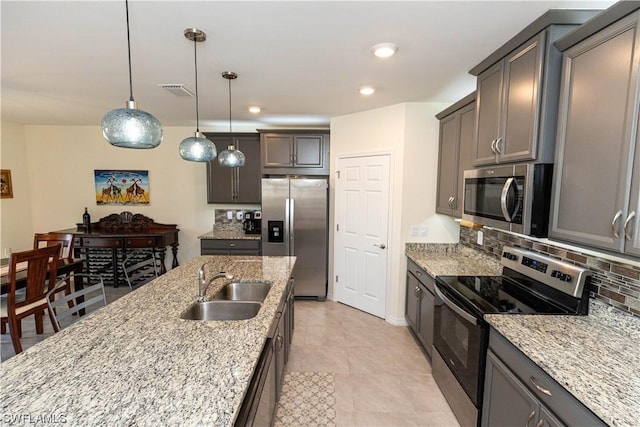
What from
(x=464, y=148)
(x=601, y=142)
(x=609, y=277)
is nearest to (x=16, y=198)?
(x=464, y=148)

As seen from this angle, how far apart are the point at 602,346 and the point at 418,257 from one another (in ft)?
5.71

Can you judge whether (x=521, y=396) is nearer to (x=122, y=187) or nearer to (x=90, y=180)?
(x=122, y=187)

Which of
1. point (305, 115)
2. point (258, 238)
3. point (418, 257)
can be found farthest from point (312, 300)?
point (305, 115)

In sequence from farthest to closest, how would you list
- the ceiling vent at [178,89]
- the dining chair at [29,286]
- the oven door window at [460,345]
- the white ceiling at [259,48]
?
the ceiling vent at [178,89]
the dining chair at [29,286]
the oven door window at [460,345]
the white ceiling at [259,48]

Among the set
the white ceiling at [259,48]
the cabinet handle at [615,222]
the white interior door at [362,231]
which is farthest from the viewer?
the white interior door at [362,231]

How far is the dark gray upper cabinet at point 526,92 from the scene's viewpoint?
5.03 feet

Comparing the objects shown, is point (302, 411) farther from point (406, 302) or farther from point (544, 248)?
point (544, 248)

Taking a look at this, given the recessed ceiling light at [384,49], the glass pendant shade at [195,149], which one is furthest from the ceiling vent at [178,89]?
the recessed ceiling light at [384,49]

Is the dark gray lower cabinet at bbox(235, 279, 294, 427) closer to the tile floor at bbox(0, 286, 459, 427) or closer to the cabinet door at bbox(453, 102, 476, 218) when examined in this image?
the tile floor at bbox(0, 286, 459, 427)

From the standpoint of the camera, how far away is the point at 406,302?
3.30m

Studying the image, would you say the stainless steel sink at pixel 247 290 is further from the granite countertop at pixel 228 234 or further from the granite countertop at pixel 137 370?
the granite countertop at pixel 228 234

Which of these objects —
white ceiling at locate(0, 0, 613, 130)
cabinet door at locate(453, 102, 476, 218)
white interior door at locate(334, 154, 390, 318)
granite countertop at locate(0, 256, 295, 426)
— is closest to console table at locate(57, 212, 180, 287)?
white ceiling at locate(0, 0, 613, 130)

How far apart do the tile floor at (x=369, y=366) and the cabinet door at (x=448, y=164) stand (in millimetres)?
1471

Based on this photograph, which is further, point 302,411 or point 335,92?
point 335,92
